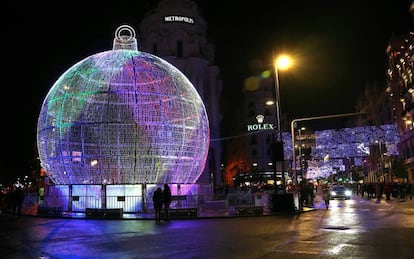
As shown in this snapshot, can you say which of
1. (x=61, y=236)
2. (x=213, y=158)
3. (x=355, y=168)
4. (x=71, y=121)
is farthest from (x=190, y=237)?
(x=355, y=168)

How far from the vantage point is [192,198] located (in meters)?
22.9

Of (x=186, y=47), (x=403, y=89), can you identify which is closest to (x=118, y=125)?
(x=403, y=89)

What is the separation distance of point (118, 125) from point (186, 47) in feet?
172

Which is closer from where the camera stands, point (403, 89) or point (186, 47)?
point (403, 89)

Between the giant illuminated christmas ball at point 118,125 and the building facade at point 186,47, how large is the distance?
46232 millimetres

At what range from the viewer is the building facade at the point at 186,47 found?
7075 centimetres

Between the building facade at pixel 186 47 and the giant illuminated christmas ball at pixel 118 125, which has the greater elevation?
the building facade at pixel 186 47

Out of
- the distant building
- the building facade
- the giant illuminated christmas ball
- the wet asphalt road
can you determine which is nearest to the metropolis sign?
the building facade

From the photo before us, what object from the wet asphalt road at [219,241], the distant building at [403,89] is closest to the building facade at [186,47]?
the distant building at [403,89]

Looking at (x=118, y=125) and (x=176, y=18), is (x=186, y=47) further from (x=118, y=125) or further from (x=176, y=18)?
(x=118, y=125)

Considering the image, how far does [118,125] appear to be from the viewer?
21906 millimetres

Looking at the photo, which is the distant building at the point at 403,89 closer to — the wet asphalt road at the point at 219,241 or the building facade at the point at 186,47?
the building facade at the point at 186,47

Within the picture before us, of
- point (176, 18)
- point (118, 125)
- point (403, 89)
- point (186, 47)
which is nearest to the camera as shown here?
point (118, 125)

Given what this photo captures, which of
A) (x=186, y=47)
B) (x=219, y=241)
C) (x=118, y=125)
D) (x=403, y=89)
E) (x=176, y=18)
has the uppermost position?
(x=176, y=18)
